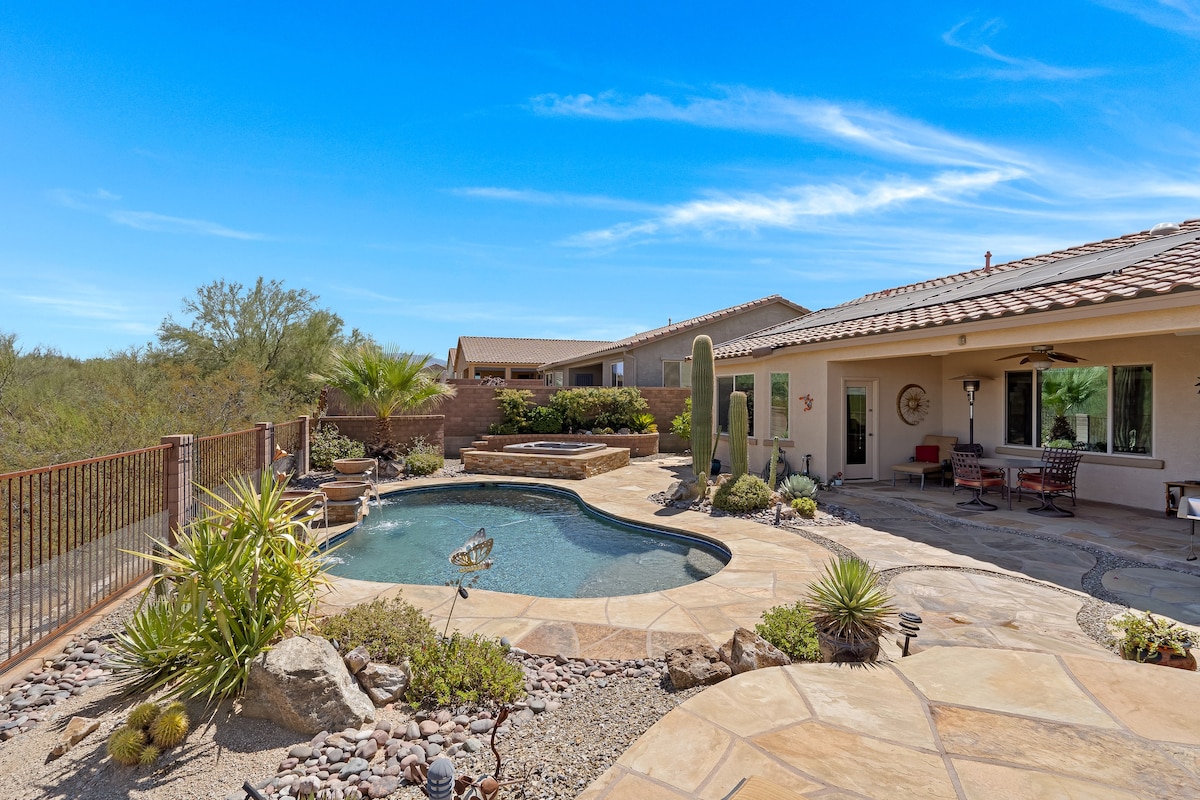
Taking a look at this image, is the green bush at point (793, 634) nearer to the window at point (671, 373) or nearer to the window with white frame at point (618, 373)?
the window at point (671, 373)

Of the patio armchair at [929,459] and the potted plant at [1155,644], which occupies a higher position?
the patio armchair at [929,459]

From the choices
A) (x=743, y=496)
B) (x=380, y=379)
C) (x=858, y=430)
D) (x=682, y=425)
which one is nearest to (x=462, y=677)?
(x=743, y=496)

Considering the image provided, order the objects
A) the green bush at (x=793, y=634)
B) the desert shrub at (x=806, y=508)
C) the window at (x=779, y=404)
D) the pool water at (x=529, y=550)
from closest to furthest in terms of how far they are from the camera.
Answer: the green bush at (x=793, y=634) → the pool water at (x=529, y=550) → the desert shrub at (x=806, y=508) → the window at (x=779, y=404)

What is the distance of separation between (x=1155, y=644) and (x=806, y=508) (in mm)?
5602

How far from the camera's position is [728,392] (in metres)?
16.0

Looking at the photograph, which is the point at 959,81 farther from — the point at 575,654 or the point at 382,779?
the point at 382,779

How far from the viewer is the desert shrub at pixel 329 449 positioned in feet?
49.0

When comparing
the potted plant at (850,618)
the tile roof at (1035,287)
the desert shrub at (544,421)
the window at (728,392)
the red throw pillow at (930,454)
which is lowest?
the potted plant at (850,618)

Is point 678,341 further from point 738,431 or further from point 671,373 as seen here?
point 738,431

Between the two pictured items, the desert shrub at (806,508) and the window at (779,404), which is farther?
the window at (779,404)

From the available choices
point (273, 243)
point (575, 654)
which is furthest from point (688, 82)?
point (273, 243)

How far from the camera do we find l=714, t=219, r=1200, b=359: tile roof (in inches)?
294

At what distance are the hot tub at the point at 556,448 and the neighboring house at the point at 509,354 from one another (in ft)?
60.5

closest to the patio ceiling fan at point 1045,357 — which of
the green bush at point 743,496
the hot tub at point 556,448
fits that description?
the green bush at point 743,496
